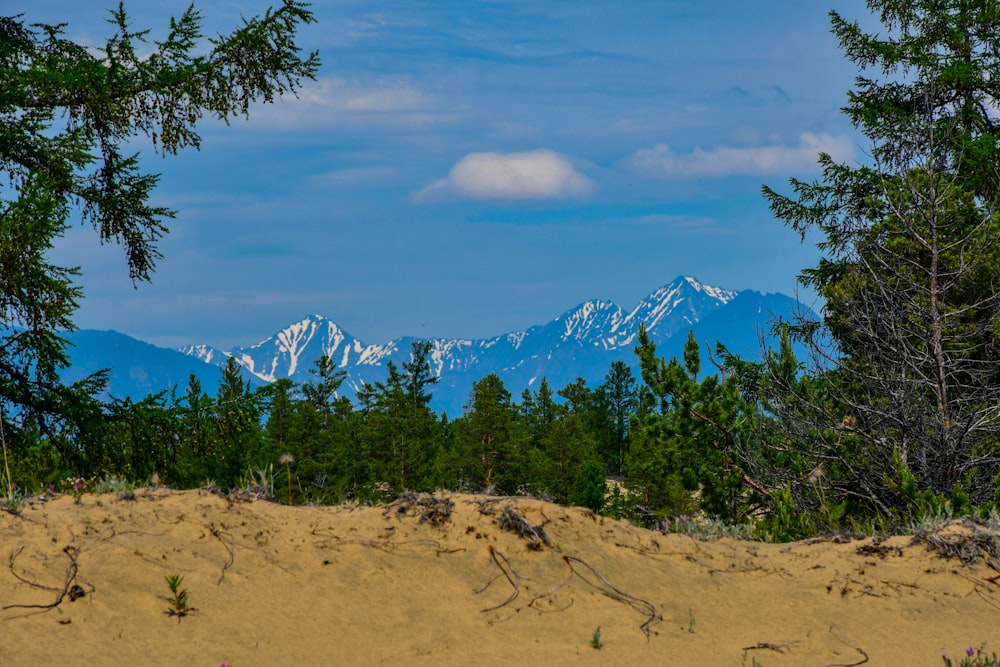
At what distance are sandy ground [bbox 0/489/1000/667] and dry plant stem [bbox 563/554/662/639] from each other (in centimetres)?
1

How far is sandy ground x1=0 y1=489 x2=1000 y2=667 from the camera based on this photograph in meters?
4.40

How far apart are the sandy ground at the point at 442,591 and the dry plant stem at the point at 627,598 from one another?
0.01 m

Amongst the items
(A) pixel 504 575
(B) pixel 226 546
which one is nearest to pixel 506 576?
(A) pixel 504 575

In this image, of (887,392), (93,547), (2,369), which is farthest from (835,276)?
(93,547)

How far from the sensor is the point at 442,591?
5.16 meters

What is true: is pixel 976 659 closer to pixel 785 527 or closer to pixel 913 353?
pixel 785 527

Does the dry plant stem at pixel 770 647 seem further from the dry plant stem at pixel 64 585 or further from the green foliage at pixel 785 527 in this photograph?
the dry plant stem at pixel 64 585

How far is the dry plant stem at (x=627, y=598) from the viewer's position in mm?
5060

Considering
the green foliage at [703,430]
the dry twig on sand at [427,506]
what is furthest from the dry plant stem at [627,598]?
the green foliage at [703,430]

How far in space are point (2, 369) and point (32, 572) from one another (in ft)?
33.8

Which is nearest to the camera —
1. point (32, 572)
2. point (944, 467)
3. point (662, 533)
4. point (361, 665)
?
point (361, 665)

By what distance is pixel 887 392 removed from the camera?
10000 millimetres

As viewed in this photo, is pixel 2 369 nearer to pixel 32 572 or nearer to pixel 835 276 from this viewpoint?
pixel 32 572

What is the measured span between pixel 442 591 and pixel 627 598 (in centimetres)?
125
